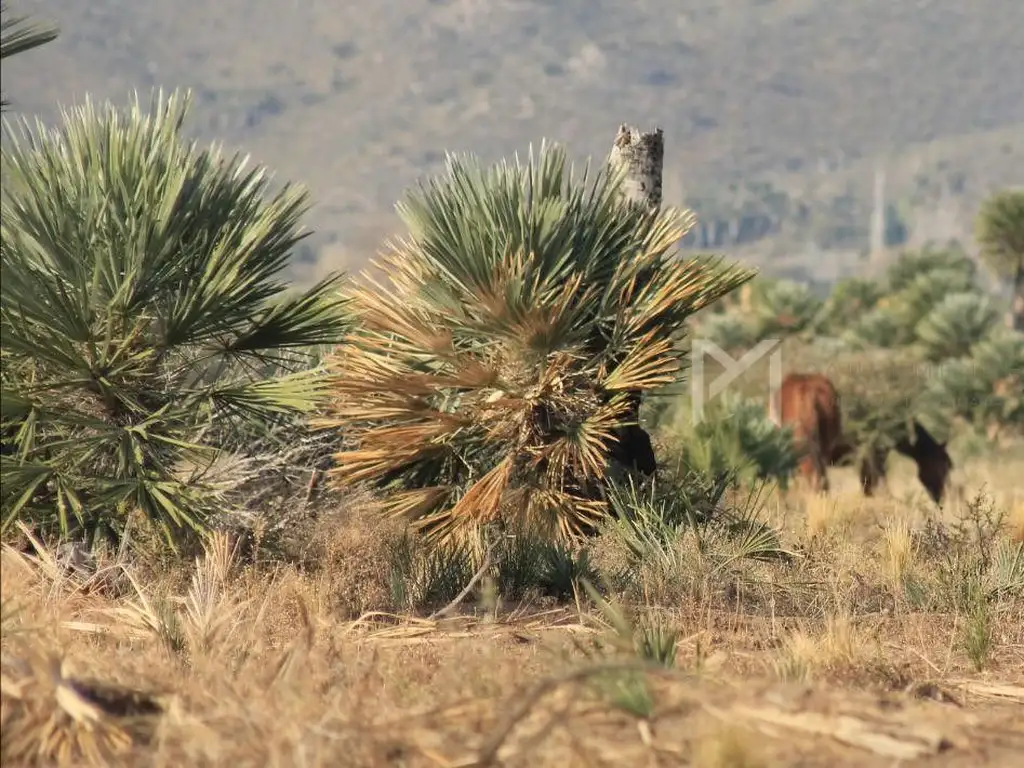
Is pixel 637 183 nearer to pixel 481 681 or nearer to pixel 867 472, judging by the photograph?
pixel 481 681

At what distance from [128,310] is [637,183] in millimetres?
3544

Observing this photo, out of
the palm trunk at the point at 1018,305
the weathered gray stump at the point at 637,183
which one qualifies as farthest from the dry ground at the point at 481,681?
the palm trunk at the point at 1018,305

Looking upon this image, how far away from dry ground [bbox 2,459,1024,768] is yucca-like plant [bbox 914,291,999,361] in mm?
24258

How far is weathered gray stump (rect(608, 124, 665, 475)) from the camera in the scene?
8.91 metres

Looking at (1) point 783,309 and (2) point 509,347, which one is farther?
(1) point 783,309

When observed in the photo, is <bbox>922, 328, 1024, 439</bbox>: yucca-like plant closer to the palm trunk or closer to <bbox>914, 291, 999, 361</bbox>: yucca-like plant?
<bbox>914, 291, 999, 361</bbox>: yucca-like plant

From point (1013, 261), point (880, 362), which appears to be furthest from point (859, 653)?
point (1013, 261)

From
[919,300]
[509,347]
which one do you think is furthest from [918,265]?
[509,347]

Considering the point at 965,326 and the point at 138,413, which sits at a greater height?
the point at 965,326

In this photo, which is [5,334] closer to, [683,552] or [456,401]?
[456,401]

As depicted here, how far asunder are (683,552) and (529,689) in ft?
11.1

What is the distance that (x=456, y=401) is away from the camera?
816 centimetres

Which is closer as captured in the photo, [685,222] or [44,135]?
[44,135]

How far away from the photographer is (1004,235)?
35.3 meters
